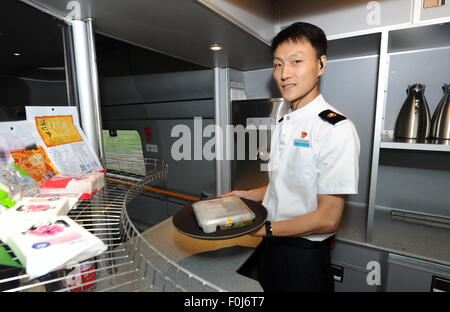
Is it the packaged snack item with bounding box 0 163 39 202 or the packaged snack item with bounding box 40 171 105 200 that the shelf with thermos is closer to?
the packaged snack item with bounding box 40 171 105 200

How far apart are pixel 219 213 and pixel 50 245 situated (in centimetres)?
52

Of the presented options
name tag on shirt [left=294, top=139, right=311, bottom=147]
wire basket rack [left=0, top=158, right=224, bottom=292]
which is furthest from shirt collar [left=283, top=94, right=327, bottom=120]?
wire basket rack [left=0, top=158, right=224, bottom=292]

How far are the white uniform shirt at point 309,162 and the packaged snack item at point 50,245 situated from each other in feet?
2.81

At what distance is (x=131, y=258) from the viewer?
0.45m

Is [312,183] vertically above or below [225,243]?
above

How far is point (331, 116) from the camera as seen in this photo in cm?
101

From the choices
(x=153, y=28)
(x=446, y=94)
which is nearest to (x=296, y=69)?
(x=153, y=28)

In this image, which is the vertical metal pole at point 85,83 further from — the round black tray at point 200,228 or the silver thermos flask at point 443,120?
the silver thermos flask at point 443,120

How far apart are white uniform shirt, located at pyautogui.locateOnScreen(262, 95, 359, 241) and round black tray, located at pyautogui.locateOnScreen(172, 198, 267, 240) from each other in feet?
0.74

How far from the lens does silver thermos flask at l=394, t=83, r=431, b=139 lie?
1418 millimetres

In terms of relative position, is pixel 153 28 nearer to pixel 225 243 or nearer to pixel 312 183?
pixel 312 183

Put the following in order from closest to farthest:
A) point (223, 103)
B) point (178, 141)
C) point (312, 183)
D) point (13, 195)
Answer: point (13, 195) → point (312, 183) → point (223, 103) → point (178, 141)

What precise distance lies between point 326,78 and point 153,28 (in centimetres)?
138

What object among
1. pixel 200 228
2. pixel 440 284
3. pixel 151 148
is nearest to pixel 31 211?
pixel 200 228
